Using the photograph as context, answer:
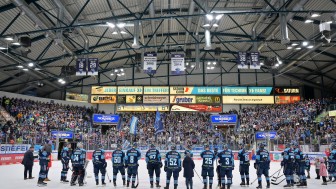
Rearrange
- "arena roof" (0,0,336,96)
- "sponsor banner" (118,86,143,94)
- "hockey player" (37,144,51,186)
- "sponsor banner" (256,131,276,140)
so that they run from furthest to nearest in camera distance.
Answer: "sponsor banner" (118,86,143,94)
"sponsor banner" (256,131,276,140)
"arena roof" (0,0,336,96)
"hockey player" (37,144,51,186)

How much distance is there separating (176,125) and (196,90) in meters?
7.80

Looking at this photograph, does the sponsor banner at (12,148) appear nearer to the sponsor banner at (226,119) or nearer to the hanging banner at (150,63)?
the hanging banner at (150,63)

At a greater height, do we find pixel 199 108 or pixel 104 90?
pixel 104 90

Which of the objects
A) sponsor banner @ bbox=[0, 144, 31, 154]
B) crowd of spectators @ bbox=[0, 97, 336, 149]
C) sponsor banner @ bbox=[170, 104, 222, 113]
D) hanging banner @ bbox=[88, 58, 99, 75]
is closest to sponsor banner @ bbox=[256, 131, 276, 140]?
crowd of spectators @ bbox=[0, 97, 336, 149]

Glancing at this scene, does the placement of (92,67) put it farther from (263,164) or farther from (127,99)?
(127,99)

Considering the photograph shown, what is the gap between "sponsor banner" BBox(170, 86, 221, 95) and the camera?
146ft

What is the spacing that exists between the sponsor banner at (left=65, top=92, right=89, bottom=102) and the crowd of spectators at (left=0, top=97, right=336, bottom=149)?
7.09 ft

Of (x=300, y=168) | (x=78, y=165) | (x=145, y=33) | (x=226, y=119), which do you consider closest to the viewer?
(x=78, y=165)

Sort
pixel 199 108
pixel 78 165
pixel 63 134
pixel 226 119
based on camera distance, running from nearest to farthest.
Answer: pixel 78 165 → pixel 63 134 → pixel 226 119 → pixel 199 108

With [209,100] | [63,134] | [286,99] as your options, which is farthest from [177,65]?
[286,99]

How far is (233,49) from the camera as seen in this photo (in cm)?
3850

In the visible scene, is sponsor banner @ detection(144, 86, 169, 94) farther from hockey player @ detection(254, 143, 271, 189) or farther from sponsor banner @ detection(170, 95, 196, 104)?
hockey player @ detection(254, 143, 271, 189)

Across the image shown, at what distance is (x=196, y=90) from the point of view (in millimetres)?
44375

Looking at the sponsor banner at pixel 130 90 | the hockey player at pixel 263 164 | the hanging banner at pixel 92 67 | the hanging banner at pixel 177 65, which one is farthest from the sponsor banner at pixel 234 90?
the hockey player at pixel 263 164
